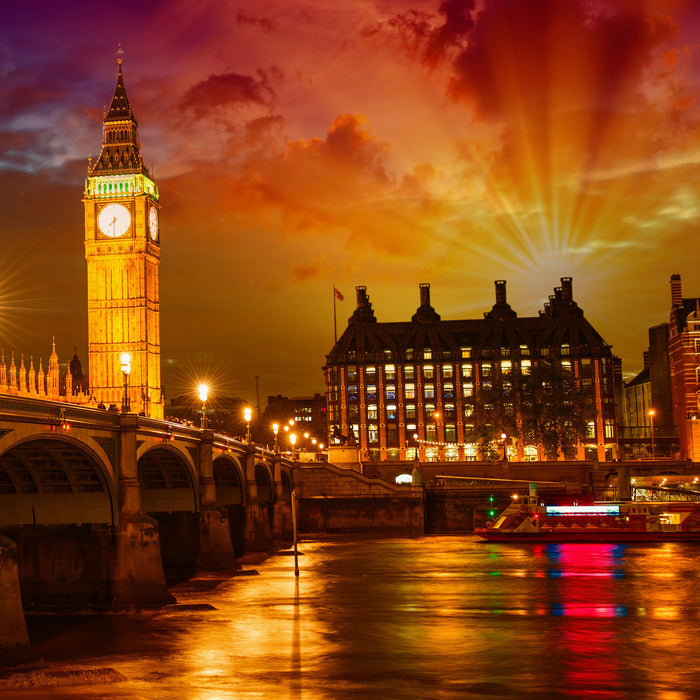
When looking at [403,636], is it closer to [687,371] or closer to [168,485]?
Answer: [168,485]

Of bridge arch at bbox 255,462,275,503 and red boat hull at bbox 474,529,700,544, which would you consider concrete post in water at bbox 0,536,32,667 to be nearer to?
bridge arch at bbox 255,462,275,503

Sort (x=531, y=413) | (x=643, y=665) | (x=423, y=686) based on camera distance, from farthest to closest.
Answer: (x=531, y=413) < (x=643, y=665) < (x=423, y=686)

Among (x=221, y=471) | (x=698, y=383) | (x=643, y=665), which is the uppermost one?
(x=698, y=383)

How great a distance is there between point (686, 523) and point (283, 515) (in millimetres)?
33842

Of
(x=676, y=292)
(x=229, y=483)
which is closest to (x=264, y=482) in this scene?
(x=229, y=483)

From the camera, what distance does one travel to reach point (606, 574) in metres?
67.0

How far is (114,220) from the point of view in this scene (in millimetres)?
170875

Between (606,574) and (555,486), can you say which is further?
(555,486)

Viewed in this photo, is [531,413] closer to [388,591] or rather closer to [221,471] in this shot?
[221,471]

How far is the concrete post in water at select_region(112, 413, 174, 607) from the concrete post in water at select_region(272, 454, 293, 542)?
157ft

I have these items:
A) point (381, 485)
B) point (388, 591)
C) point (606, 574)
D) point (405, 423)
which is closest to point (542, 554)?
point (606, 574)

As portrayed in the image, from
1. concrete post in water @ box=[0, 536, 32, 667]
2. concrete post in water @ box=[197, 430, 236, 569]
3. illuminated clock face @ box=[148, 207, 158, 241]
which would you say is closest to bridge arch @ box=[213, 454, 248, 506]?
concrete post in water @ box=[197, 430, 236, 569]

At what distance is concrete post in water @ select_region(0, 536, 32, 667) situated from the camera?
37.3 meters

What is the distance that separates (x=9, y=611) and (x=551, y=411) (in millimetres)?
117122
